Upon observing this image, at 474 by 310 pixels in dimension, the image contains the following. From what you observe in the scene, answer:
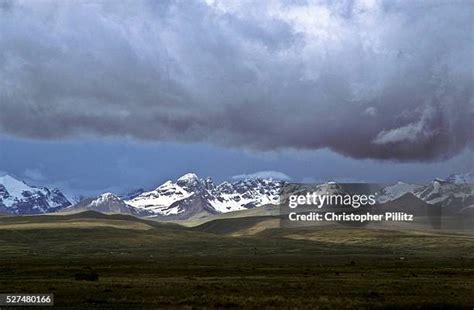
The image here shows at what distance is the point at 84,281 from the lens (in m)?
70.7

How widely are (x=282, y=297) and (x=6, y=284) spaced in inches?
1300

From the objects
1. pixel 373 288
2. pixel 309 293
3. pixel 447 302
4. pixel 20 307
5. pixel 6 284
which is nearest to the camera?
pixel 20 307

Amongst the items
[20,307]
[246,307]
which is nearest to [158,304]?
[246,307]

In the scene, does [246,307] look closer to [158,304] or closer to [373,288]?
[158,304]

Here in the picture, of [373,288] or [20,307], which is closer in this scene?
[20,307]

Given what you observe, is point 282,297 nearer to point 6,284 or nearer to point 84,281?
point 84,281

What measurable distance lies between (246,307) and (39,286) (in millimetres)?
27724

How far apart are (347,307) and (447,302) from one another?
9945 mm

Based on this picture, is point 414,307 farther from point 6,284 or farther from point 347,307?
point 6,284

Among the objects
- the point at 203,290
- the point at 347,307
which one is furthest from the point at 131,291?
the point at 347,307

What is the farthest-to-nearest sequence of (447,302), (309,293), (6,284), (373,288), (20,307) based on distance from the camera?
(6,284), (373,288), (309,293), (447,302), (20,307)

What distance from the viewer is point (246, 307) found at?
151 feet

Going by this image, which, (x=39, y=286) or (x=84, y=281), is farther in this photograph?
(x=84, y=281)

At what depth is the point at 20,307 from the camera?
1797 inches
